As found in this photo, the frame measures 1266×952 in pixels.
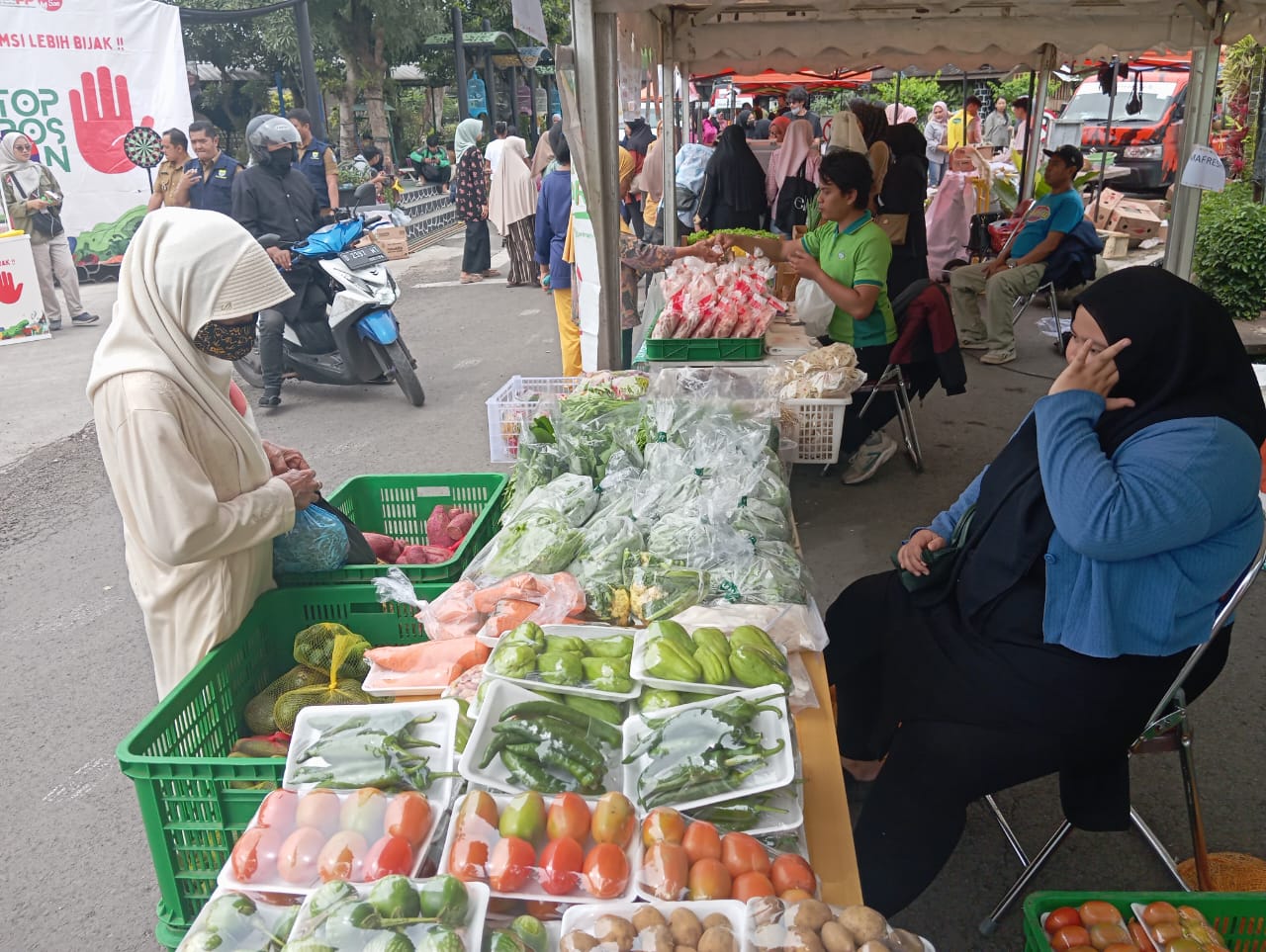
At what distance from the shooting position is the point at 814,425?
163 inches

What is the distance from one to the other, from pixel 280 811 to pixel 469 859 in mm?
367

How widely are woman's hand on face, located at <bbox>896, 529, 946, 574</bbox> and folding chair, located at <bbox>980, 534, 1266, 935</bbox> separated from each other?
67 centimetres

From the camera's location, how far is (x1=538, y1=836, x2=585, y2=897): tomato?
1.51 metres

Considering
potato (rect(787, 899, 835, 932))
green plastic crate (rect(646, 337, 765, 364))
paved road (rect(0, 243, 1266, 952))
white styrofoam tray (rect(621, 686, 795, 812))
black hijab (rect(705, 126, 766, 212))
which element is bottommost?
paved road (rect(0, 243, 1266, 952))

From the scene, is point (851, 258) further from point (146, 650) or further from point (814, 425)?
point (146, 650)

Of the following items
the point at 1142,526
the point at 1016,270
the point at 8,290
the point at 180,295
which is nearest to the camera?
the point at 1142,526

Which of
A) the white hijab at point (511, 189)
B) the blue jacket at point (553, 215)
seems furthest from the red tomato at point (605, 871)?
the white hijab at point (511, 189)

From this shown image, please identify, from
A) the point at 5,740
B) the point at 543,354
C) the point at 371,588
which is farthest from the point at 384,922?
the point at 543,354

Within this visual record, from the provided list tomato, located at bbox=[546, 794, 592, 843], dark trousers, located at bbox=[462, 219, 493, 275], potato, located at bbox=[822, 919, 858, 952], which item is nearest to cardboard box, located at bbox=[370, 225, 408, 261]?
dark trousers, located at bbox=[462, 219, 493, 275]

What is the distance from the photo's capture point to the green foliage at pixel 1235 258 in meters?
7.70

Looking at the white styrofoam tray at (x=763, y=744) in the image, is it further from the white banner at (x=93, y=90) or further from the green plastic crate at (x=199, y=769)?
the white banner at (x=93, y=90)

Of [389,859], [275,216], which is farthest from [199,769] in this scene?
[275,216]

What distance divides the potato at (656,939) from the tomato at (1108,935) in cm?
98

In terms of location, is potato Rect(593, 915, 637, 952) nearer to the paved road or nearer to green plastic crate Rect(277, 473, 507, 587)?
the paved road
